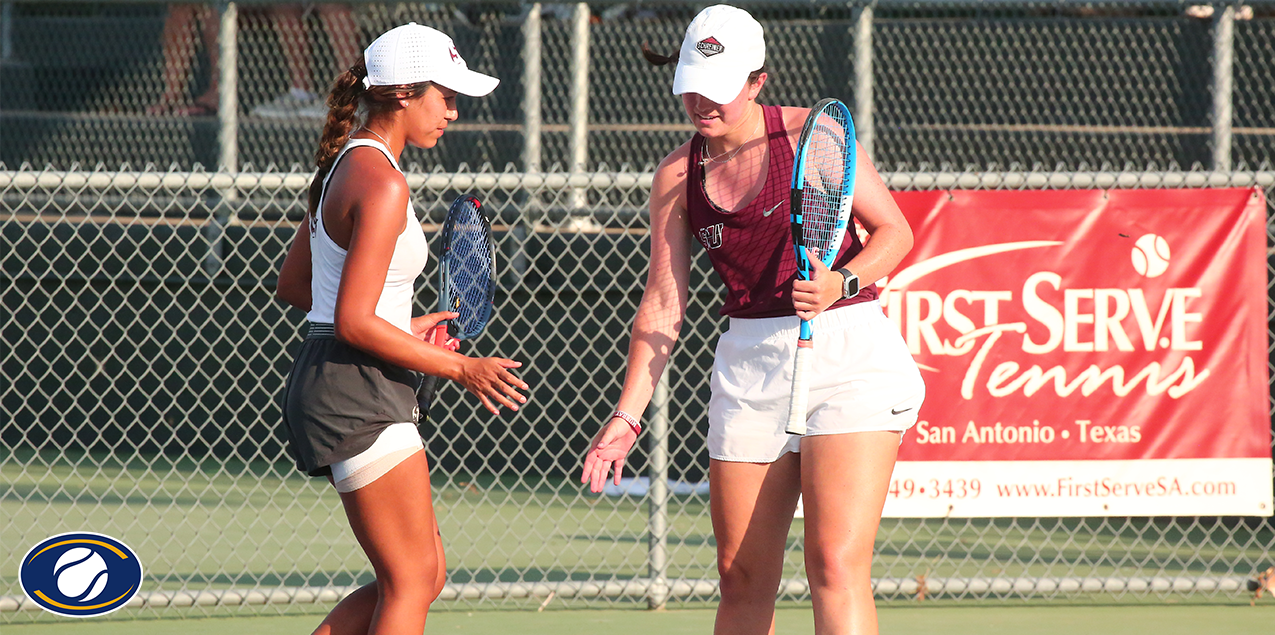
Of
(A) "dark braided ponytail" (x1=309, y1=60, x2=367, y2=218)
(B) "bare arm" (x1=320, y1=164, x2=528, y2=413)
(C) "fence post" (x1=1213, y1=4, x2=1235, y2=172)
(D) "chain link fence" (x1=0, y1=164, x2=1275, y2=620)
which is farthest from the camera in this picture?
(C) "fence post" (x1=1213, y1=4, x2=1235, y2=172)

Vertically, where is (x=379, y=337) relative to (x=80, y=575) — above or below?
above

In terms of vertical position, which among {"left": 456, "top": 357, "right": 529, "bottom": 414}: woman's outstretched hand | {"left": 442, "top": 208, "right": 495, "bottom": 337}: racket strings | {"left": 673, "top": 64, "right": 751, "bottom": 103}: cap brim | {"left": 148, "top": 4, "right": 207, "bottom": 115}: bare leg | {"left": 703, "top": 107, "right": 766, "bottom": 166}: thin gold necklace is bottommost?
{"left": 456, "top": 357, "right": 529, "bottom": 414}: woman's outstretched hand

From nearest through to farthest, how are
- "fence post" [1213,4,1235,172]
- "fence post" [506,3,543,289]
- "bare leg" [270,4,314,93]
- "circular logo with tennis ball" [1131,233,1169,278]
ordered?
"circular logo with tennis ball" [1131,233,1169,278]
"fence post" [1213,4,1235,172]
"fence post" [506,3,543,289]
"bare leg" [270,4,314,93]

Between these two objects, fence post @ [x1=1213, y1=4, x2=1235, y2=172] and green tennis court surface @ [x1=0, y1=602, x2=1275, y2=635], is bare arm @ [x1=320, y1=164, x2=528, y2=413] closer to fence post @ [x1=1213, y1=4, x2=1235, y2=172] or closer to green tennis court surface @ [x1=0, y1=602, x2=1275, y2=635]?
green tennis court surface @ [x1=0, y1=602, x2=1275, y2=635]

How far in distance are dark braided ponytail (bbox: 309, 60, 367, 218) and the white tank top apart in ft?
0.17

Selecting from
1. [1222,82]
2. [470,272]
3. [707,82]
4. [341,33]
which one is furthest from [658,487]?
[341,33]

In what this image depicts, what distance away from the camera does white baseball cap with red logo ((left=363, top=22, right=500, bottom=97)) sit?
3027mm

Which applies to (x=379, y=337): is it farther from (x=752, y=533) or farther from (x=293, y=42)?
(x=293, y=42)

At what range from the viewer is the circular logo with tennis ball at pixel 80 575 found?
445cm

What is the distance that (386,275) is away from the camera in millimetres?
→ 2967

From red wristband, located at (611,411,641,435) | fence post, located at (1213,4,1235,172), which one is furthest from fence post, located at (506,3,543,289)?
red wristband, located at (611,411,641,435)

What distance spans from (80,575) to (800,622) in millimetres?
2379

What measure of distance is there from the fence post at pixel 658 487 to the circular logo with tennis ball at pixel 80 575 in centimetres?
170

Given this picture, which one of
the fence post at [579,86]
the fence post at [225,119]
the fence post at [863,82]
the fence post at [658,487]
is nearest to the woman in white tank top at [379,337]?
the fence post at [658,487]
